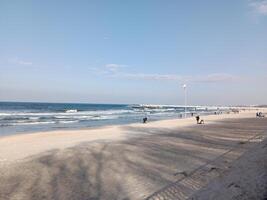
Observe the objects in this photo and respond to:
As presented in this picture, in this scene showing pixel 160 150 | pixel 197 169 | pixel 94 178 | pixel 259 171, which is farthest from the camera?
pixel 160 150

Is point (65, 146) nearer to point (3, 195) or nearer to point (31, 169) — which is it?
point (31, 169)

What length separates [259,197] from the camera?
452cm

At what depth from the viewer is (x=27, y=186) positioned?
857 cm

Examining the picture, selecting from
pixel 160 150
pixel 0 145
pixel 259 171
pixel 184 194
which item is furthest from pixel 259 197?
pixel 0 145

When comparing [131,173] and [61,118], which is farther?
[61,118]

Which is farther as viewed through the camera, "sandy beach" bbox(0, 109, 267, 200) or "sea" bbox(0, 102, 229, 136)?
"sea" bbox(0, 102, 229, 136)

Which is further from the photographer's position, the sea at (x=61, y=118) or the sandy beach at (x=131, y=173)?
the sea at (x=61, y=118)

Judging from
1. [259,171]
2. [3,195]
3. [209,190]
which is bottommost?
[3,195]

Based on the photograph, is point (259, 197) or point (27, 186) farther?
point (27, 186)

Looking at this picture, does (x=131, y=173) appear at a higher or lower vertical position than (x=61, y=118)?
lower

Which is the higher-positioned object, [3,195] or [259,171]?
[259,171]

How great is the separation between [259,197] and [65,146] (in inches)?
511

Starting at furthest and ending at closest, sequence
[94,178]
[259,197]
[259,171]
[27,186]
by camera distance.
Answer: [94,178]
[27,186]
[259,171]
[259,197]

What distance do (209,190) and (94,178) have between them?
423cm
